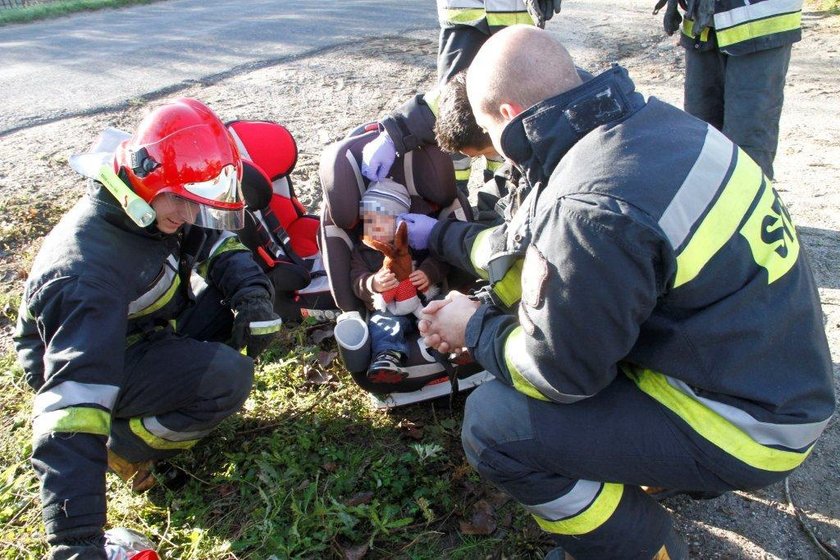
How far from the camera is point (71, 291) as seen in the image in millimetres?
2123

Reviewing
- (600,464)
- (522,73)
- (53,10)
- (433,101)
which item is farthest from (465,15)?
(53,10)

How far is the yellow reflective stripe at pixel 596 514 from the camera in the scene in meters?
1.91

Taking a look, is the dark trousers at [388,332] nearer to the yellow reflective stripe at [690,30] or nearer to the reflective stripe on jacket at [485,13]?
the reflective stripe on jacket at [485,13]

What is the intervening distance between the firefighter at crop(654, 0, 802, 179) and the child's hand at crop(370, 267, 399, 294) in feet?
7.00

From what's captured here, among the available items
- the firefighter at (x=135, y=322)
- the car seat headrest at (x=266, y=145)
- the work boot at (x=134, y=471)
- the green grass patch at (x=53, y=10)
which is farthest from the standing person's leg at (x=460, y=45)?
the green grass patch at (x=53, y=10)

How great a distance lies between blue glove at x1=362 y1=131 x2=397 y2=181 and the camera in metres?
2.96

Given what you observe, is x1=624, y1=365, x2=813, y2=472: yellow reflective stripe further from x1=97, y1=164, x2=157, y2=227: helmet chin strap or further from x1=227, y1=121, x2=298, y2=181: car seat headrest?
x1=227, y1=121, x2=298, y2=181: car seat headrest

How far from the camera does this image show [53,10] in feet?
38.8

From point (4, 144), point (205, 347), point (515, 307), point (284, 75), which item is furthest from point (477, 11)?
point (4, 144)

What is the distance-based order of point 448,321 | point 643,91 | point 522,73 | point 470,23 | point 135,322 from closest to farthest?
point 522,73, point 448,321, point 135,322, point 470,23, point 643,91

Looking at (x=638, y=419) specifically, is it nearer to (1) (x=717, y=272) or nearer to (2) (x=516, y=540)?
(1) (x=717, y=272)

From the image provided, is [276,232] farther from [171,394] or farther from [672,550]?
[672,550]

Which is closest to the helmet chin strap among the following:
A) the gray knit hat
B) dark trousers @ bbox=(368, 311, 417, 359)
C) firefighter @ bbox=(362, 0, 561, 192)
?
the gray knit hat

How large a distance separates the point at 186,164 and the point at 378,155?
0.93 metres
